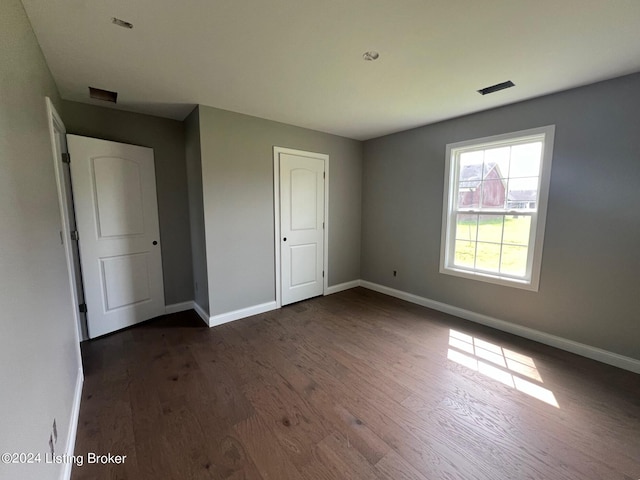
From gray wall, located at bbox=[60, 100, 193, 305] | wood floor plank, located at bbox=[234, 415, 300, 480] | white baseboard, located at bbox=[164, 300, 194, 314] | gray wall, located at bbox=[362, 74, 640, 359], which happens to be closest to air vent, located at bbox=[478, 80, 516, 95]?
gray wall, located at bbox=[362, 74, 640, 359]

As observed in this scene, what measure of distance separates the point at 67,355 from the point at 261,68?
93.4 inches

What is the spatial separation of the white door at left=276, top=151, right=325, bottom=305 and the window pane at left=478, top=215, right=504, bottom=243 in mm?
2017

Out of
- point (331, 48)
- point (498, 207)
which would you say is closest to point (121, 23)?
point (331, 48)

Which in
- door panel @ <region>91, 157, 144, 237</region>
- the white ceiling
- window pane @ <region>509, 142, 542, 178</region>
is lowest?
door panel @ <region>91, 157, 144, 237</region>

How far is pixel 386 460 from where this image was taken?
1.45 m

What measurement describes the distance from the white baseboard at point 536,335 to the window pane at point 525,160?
160 cm

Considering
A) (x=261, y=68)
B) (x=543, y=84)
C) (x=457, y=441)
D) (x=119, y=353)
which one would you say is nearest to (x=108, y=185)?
(x=119, y=353)

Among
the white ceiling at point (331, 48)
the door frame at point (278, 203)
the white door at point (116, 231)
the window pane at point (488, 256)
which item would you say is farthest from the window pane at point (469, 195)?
the white door at point (116, 231)

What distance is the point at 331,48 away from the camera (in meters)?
1.78

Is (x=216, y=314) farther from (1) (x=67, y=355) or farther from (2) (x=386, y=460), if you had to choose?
(2) (x=386, y=460)

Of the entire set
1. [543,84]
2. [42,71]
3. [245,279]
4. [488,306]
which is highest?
[543,84]

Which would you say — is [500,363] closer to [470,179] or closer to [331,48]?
[470,179]

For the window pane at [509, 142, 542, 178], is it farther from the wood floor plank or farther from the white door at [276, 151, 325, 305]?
the wood floor plank

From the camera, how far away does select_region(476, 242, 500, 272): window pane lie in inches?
117
